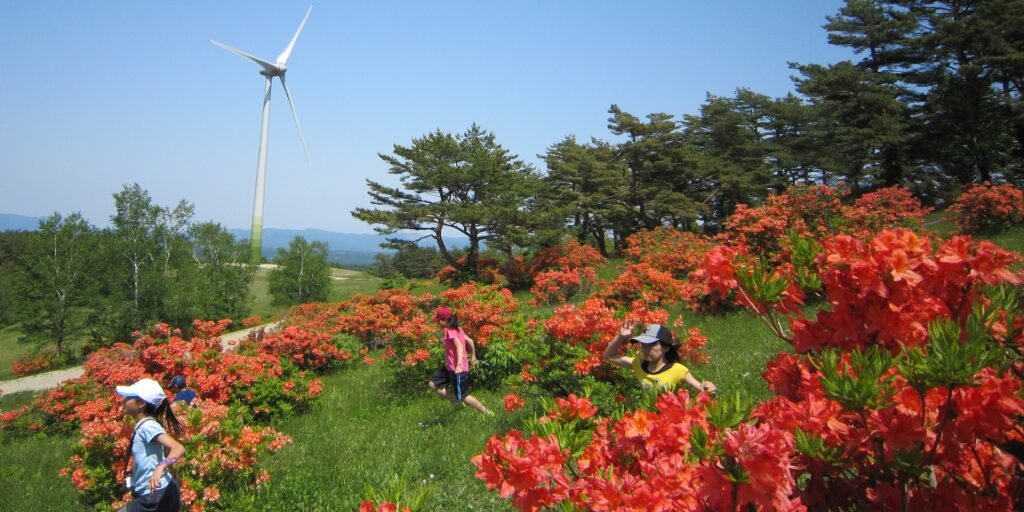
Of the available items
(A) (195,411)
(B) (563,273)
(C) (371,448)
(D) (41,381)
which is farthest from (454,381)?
(D) (41,381)

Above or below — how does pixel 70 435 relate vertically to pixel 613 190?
below

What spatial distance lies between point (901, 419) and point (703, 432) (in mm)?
530

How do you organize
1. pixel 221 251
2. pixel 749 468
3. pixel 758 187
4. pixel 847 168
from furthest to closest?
pixel 221 251 < pixel 758 187 < pixel 847 168 < pixel 749 468

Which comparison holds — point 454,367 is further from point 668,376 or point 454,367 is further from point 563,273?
point 563,273

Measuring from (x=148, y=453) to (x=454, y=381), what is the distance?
12.5 feet

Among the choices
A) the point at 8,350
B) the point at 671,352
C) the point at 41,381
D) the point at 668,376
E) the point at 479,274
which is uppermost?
the point at 671,352

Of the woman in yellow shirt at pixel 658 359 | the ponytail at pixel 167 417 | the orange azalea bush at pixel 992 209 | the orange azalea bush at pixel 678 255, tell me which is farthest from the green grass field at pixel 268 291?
the orange azalea bush at pixel 992 209

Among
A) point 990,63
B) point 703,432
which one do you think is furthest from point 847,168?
point 703,432

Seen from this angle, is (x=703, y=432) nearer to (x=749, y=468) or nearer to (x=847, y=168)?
(x=749, y=468)

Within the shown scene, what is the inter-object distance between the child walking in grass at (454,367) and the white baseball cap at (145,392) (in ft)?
11.8

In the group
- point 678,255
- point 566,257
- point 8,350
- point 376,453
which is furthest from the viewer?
point 8,350

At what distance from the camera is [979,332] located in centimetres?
135

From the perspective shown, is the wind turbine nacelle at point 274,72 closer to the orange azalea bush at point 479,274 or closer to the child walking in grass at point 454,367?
the orange azalea bush at point 479,274

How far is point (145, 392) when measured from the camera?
13.5ft
